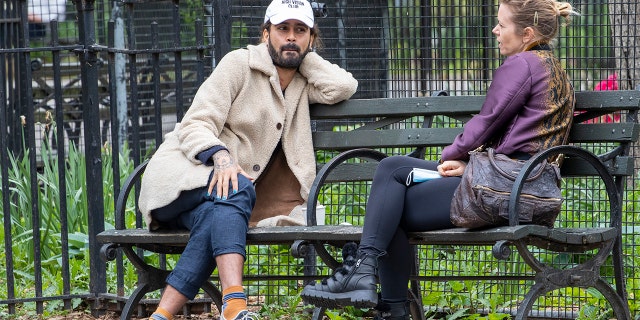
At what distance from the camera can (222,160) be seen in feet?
13.8

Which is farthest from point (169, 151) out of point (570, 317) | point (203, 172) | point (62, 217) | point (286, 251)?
point (570, 317)

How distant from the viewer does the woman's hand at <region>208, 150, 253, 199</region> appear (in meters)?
4.15

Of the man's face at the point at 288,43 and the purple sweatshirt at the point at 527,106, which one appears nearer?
the purple sweatshirt at the point at 527,106

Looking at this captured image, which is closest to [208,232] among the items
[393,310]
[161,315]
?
[161,315]

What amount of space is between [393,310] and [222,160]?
909 mm

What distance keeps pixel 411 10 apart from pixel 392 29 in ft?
1.86

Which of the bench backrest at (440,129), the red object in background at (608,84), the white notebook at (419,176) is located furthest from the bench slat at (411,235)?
the red object in background at (608,84)

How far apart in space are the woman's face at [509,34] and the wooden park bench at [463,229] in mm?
366

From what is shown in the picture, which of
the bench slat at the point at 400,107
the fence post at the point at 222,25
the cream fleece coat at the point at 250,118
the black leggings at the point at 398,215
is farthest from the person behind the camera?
the fence post at the point at 222,25

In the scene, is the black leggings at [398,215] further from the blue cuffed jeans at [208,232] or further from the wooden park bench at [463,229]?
the blue cuffed jeans at [208,232]

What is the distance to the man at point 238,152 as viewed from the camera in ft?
13.4

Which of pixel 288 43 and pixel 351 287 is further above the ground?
→ pixel 288 43

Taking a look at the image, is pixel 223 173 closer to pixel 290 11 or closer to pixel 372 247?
pixel 372 247

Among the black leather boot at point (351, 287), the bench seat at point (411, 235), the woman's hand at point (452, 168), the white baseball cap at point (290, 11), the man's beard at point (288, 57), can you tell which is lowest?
the black leather boot at point (351, 287)
